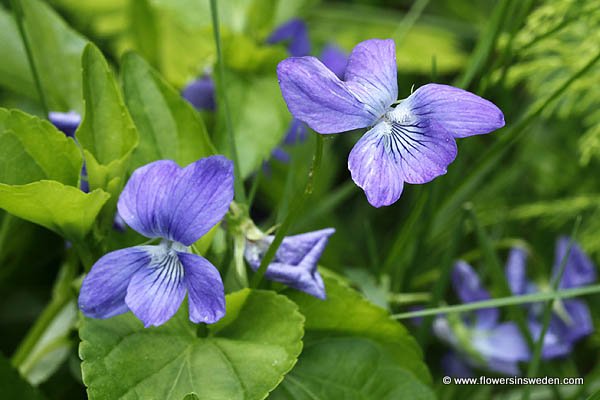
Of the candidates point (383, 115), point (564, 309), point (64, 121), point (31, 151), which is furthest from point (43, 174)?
point (564, 309)

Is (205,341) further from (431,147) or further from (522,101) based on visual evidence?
(522,101)

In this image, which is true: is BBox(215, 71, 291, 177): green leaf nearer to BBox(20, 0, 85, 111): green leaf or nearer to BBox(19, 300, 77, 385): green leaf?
BBox(20, 0, 85, 111): green leaf

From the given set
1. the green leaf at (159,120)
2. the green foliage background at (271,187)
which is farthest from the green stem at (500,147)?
the green leaf at (159,120)

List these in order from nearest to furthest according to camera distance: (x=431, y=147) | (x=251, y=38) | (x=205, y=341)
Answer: (x=431, y=147)
(x=205, y=341)
(x=251, y=38)

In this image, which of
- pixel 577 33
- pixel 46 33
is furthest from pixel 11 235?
pixel 577 33

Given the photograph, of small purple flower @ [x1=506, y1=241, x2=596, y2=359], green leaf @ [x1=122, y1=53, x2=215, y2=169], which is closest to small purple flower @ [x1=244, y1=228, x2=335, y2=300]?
green leaf @ [x1=122, y1=53, x2=215, y2=169]
